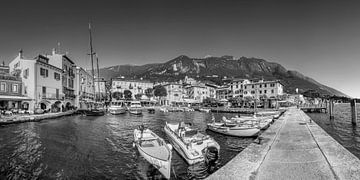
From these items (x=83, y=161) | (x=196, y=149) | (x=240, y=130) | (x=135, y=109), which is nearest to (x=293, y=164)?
(x=196, y=149)

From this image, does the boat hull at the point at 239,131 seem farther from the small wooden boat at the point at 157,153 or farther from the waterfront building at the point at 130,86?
the waterfront building at the point at 130,86

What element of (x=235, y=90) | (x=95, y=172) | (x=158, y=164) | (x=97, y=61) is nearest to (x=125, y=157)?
(x=95, y=172)

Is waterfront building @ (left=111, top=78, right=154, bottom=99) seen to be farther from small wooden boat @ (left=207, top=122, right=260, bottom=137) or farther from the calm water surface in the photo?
small wooden boat @ (left=207, top=122, right=260, bottom=137)

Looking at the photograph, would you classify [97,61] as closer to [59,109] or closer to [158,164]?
[59,109]

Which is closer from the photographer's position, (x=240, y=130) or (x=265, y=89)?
(x=240, y=130)

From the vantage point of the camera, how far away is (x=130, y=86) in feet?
365

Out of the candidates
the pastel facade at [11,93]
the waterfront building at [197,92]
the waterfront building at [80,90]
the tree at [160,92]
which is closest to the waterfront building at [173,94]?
the waterfront building at [197,92]

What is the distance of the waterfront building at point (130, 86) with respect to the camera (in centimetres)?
10994

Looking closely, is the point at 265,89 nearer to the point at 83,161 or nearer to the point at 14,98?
the point at 83,161

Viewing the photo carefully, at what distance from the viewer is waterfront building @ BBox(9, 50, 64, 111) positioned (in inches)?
1688

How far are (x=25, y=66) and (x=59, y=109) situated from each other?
46.5ft

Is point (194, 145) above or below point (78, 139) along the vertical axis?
above

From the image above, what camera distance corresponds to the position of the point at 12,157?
14172 mm

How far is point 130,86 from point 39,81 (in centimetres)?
6699
